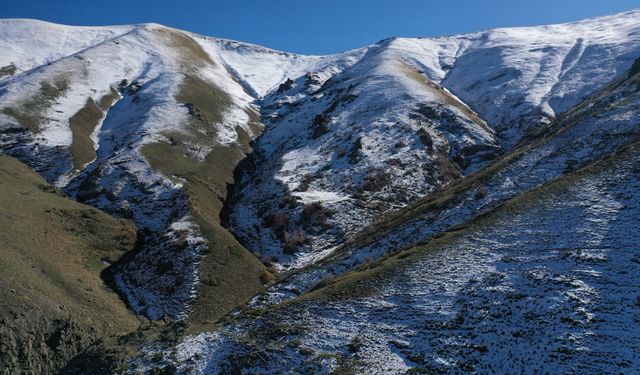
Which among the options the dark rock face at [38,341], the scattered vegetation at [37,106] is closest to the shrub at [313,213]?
the dark rock face at [38,341]

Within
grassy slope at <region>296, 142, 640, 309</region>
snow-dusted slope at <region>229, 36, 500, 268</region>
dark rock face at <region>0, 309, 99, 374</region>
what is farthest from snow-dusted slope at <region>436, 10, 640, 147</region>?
dark rock face at <region>0, 309, 99, 374</region>

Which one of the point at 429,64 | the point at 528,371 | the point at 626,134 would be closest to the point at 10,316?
the point at 528,371

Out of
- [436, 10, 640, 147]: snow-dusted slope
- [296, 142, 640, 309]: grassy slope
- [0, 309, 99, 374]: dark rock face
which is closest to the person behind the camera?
Answer: [296, 142, 640, 309]: grassy slope

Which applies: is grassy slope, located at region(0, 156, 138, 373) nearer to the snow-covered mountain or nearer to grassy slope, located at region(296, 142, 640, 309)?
the snow-covered mountain

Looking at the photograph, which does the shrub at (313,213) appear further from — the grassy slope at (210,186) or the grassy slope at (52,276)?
the grassy slope at (52,276)

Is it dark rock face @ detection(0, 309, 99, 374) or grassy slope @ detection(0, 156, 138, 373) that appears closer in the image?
dark rock face @ detection(0, 309, 99, 374)
